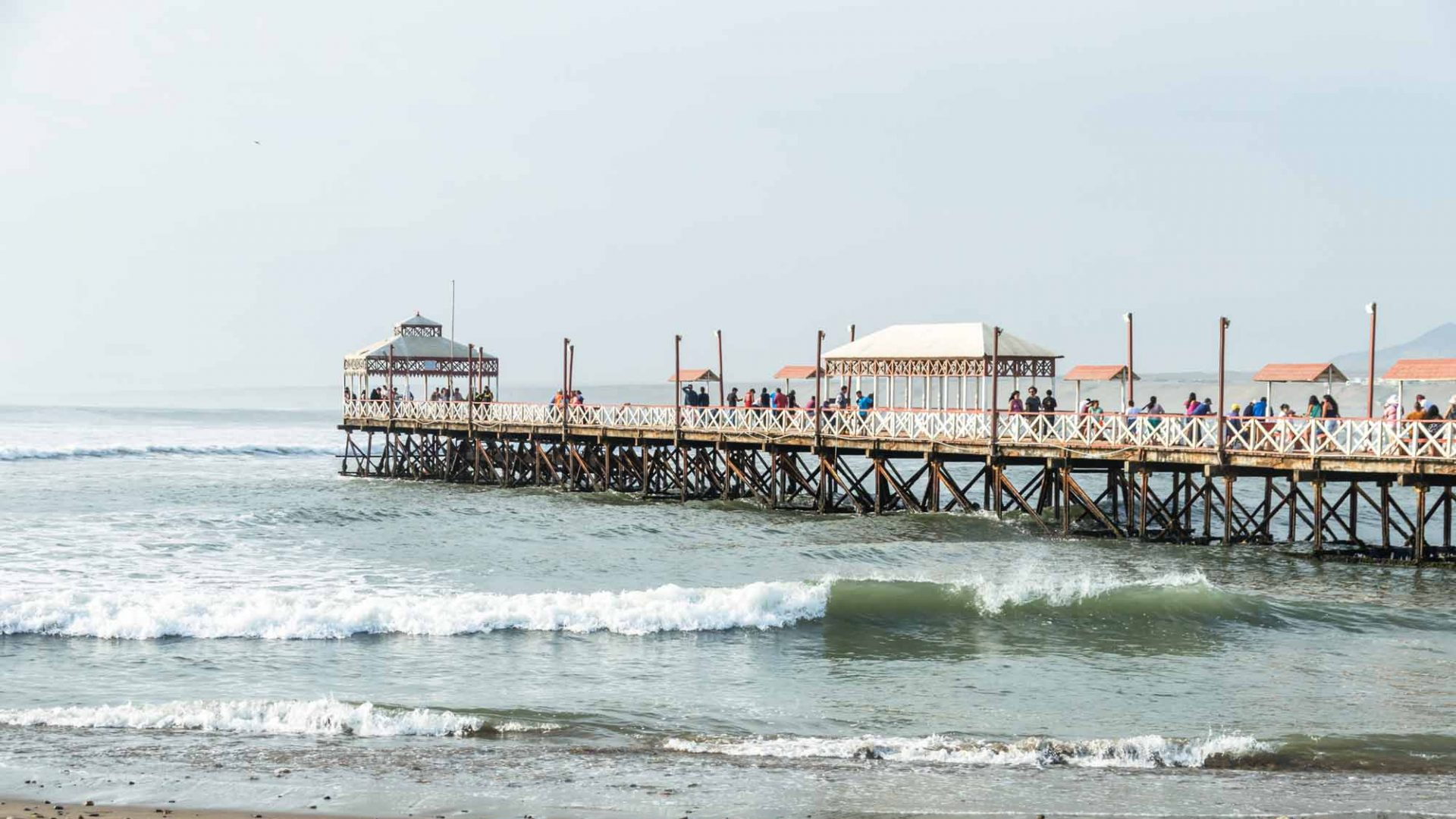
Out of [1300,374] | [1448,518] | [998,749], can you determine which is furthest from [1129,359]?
[998,749]

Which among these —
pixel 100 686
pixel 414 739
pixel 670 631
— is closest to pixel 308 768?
pixel 414 739

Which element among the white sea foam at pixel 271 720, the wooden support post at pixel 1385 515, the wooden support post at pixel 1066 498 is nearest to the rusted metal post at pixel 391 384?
the wooden support post at pixel 1066 498

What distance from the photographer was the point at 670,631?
18.1m

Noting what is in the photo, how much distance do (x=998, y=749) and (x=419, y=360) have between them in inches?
1422

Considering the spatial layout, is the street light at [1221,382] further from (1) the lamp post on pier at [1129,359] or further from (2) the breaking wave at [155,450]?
(2) the breaking wave at [155,450]

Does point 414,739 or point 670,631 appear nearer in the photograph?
point 414,739

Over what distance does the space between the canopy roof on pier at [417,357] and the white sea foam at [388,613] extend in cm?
2561

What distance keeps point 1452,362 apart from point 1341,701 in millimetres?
11894

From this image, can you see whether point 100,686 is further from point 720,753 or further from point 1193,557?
point 1193,557

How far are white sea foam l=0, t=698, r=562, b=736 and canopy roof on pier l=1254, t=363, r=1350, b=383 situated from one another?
63.6ft

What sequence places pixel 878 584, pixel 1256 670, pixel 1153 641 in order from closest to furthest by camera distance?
pixel 1256 670
pixel 1153 641
pixel 878 584

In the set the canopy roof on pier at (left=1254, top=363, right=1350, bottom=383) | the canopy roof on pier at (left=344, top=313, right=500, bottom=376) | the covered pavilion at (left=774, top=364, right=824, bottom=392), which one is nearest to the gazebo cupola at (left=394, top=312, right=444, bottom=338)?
the canopy roof on pier at (left=344, top=313, right=500, bottom=376)

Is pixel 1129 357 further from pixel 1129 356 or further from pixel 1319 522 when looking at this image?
pixel 1319 522

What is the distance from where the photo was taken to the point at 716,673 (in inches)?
614
